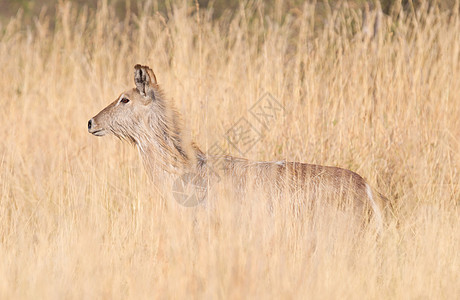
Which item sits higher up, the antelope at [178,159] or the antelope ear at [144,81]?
the antelope ear at [144,81]

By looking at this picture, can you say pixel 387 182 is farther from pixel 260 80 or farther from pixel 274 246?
pixel 274 246

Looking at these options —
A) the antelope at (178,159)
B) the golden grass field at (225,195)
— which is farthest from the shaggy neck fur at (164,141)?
the golden grass field at (225,195)

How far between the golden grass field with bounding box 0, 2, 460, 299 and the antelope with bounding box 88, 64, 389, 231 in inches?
8.4

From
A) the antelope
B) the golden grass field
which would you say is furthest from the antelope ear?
the golden grass field

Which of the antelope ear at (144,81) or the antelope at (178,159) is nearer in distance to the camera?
the antelope at (178,159)

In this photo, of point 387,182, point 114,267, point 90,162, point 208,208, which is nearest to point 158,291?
point 114,267

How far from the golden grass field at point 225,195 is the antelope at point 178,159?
21 cm

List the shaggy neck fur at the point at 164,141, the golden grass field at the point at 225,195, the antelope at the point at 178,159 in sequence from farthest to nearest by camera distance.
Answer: the shaggy neck fur at the point at 164,141, the antelope at the point at 178,159, the golden grass field at the point at 225,195

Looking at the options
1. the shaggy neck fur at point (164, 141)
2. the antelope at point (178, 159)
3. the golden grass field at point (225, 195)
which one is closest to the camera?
the golden grass field at point (225, 195)

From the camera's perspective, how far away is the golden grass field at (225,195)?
3.66 meters

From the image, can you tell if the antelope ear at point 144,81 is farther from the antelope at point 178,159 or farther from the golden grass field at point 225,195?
the golden grass field at point 225,195

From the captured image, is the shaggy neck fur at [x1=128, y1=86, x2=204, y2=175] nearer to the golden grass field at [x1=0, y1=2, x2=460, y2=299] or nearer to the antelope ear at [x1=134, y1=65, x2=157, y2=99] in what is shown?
the antelope ear at [x1=134, y1=65, x2=157, y2=99]

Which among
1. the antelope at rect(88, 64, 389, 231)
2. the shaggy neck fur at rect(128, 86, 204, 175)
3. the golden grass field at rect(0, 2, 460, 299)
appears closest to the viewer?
the golden grass field at rect(0, 2, 460, 299)

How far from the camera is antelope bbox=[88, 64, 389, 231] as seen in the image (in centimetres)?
469
